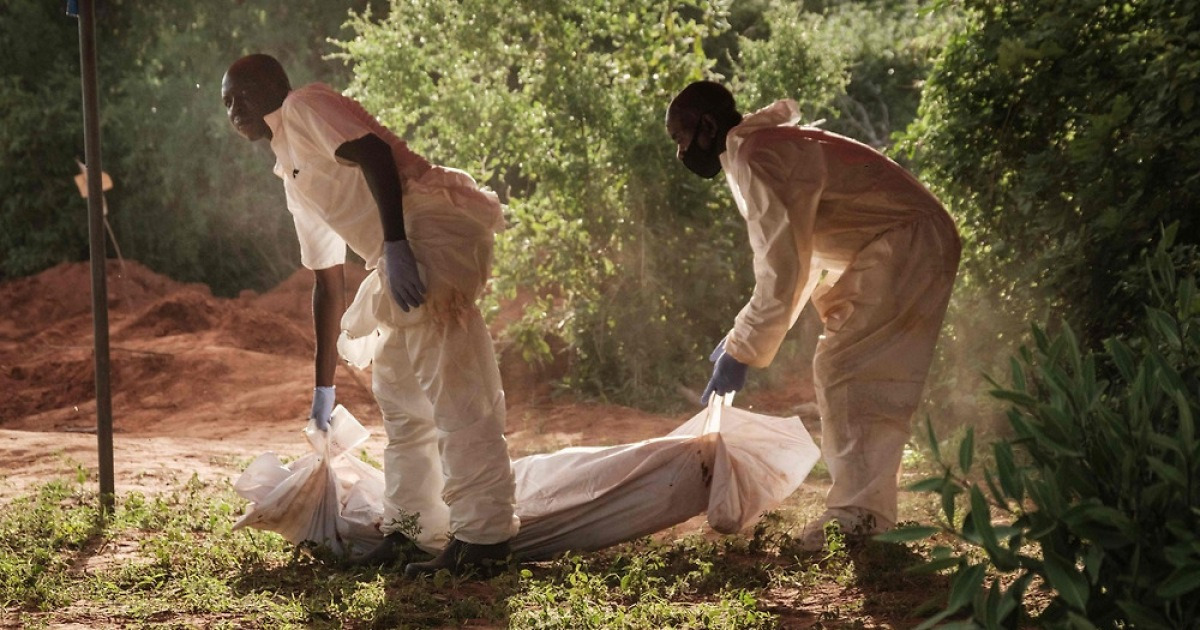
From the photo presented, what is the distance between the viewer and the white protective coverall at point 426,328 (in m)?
3.82

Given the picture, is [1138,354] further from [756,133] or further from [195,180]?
[195,180]

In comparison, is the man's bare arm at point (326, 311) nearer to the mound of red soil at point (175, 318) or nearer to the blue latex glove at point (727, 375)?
the blue latex glove at point (727, 375)

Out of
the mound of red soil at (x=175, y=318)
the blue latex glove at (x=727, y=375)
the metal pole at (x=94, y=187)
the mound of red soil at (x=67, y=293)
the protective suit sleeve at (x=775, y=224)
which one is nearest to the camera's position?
the protective suit sleeve at (x=775, y=224)

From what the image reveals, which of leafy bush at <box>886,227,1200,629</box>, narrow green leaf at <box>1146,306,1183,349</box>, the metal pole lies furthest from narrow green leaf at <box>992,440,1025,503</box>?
the metal pole

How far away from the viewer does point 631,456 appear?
166 inches

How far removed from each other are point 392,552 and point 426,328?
76 cm

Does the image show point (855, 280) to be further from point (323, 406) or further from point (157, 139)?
point (157, 139)

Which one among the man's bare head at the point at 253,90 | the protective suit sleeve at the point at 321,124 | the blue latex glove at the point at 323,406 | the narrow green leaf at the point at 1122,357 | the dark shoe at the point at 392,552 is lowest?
the dark shoe at the point at 392,552

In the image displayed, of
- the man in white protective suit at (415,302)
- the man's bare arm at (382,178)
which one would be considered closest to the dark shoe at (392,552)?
the man in white protective suit at (415,302)

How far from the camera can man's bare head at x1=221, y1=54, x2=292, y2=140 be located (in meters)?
4.04

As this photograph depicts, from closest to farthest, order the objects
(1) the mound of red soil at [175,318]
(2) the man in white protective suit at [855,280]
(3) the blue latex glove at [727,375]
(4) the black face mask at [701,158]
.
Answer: (2) the man in white protective suit at [855,280]
(3) the blue latex glove at [727,375]
(4) the black face mask at [701,158]
(1) the mound of red soil at [175,318]

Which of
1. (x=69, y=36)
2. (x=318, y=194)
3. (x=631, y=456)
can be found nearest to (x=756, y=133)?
(x=631, y=456)

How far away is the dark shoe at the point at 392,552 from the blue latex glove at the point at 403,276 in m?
0.80

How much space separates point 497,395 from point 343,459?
0.88 metres
